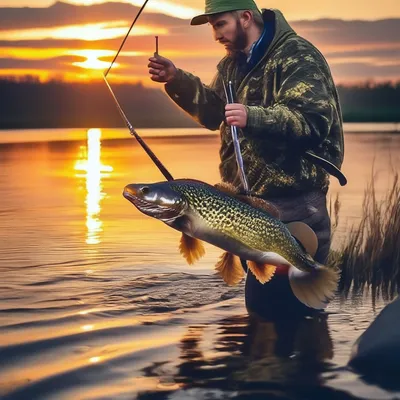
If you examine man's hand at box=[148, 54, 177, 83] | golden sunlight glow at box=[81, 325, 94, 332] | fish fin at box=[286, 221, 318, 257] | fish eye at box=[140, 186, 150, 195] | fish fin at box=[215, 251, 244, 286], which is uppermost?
man's hand at box=[148, 54, 177, 83]

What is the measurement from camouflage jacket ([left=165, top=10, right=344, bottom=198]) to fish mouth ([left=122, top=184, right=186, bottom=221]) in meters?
1.07


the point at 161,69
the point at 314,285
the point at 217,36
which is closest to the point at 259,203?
the point at 314,285

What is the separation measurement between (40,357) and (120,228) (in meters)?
6.33

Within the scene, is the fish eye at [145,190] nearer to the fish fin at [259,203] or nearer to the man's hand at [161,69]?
the fish fin at [259,203]

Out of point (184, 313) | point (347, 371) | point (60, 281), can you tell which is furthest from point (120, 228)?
point (347, 371)

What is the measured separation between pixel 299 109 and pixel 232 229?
117 cm

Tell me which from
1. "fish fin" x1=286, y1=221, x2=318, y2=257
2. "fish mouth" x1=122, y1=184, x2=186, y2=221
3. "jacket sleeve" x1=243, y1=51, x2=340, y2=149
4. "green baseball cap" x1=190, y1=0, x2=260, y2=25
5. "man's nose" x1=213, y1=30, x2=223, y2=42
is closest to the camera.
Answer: "fish mouth" x1=122, y1=184, x2=186, y2=221

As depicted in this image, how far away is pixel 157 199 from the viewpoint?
20.3ft

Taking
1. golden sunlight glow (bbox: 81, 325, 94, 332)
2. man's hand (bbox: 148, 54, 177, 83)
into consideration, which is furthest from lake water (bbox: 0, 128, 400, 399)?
man's hand (bbox: 148, 54, 177, 83)

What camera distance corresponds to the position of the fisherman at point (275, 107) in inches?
291

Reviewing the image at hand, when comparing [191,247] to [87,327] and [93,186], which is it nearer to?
[87,327]

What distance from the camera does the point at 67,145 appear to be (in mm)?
39812

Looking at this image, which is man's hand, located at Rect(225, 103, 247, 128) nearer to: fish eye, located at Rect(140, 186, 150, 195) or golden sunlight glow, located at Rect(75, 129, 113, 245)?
fish eye, located at Rect(140, 186, 150, 195)

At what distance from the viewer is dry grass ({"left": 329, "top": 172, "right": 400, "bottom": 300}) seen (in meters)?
9.46
